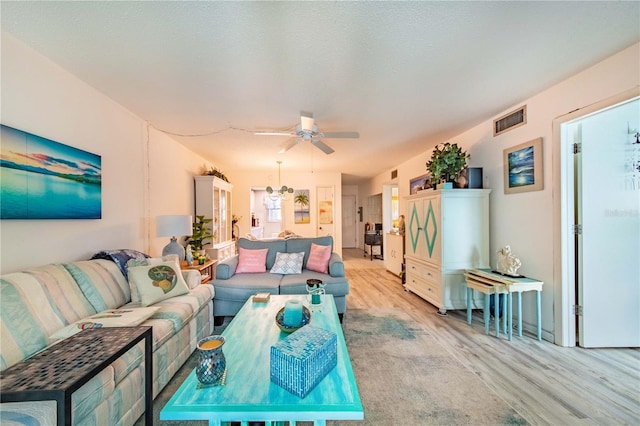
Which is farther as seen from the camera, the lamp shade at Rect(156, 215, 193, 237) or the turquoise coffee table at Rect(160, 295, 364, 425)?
the lamp shade at Rect(156, 215, 193, 237)

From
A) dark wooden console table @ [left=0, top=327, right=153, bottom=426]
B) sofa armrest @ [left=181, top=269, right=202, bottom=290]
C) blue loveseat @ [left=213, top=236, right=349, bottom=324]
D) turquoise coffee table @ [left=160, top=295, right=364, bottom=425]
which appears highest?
dark wooden console table @ [left=0, top=327, right=153, bottom=426]

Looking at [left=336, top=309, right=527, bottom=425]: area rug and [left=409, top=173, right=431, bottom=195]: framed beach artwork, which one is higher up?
[left=409, top=173, right=431, bottom=195]: framed beach artwork

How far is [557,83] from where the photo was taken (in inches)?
90.5

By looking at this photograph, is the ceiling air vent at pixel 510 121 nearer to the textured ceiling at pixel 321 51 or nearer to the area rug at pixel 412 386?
the textured ceiling at pixel 321 51

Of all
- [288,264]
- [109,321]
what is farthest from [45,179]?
[288,264]

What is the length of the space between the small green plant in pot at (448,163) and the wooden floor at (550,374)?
1866 millimetres

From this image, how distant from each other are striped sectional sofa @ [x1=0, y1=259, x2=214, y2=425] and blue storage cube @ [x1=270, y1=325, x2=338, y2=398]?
0.91m

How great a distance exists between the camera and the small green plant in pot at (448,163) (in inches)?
126

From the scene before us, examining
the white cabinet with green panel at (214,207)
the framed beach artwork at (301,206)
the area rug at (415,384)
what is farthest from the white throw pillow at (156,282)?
the framed beach artwork at (301,206)

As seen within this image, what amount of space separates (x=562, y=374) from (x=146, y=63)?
13.5 ft

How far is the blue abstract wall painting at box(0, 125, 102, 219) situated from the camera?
5.24 ft

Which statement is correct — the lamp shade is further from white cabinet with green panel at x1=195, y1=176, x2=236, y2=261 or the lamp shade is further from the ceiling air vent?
the ceiling air vent

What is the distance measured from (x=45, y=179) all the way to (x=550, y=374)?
13.8ft

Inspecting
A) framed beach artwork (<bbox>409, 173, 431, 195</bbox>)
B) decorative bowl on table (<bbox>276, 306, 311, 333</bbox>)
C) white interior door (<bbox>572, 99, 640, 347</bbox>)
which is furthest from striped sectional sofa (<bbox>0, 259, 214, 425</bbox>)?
framed beach artwork (<bbox>409, 173, 431, 195</bbox>)
